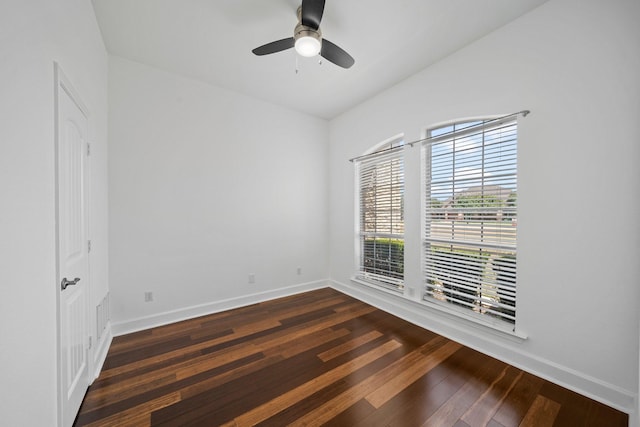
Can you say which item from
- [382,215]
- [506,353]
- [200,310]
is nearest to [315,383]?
[506,353]

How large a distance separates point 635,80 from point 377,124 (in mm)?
2325

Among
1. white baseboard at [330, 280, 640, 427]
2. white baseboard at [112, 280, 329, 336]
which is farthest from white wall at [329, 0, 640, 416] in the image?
white baseboard at [112, 280, 329, 336]

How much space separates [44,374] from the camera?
114cm

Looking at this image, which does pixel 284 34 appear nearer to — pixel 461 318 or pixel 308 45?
pixel 308 45

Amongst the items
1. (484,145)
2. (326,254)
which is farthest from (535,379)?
(326,254)

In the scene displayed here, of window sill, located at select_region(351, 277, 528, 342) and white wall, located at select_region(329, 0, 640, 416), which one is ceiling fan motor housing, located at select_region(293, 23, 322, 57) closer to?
white wall, located at select_region(329, 0, 640, 416)

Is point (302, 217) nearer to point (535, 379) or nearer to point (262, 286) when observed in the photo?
point (262, 286)

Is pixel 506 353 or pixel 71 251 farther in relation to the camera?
pixel 506 353

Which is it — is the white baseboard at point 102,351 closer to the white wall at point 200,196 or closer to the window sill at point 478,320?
the white wall at point 200,196

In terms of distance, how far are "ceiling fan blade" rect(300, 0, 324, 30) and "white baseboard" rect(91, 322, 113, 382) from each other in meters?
3.19

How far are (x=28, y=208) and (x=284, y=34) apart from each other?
2348 mm

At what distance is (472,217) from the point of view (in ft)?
8.30

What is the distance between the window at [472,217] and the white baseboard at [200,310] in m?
2.06

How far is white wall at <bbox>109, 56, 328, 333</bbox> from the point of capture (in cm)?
272
